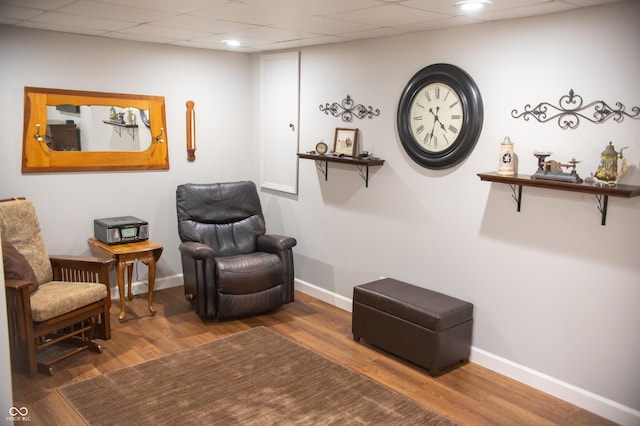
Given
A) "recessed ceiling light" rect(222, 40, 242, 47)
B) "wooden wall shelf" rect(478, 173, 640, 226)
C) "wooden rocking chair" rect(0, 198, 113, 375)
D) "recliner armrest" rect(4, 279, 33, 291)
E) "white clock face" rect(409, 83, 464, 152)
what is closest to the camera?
"wooden wall shelf" rect(478, 173, 640, 226)

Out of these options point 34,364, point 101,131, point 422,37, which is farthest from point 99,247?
point 422,37

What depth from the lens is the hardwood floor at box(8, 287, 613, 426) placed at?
306 cm

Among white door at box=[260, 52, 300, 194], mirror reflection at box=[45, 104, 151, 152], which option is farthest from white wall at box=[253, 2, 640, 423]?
mirror reflection at box=[45, 104, 151, 152]

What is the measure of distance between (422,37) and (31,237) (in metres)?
3.12

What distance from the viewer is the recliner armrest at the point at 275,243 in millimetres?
4578

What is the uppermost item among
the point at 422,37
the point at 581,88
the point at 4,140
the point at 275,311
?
the point at 422,37

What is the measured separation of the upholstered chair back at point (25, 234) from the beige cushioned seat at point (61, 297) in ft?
0.42

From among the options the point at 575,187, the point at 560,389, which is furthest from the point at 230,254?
the point at 575,187

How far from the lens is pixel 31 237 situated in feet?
12.6

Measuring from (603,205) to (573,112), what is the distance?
0.55 meters

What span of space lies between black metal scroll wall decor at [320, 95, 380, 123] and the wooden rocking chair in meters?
2.19

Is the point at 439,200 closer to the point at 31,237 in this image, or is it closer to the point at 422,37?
the point at 422,37

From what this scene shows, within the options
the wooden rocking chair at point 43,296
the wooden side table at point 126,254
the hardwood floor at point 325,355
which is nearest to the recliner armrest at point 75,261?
the wooden rocking chair at point 43,296

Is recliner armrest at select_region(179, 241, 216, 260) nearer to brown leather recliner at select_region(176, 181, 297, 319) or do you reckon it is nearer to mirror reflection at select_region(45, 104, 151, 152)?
brown leather recliner at select_region(176, 181, 297, 319)
